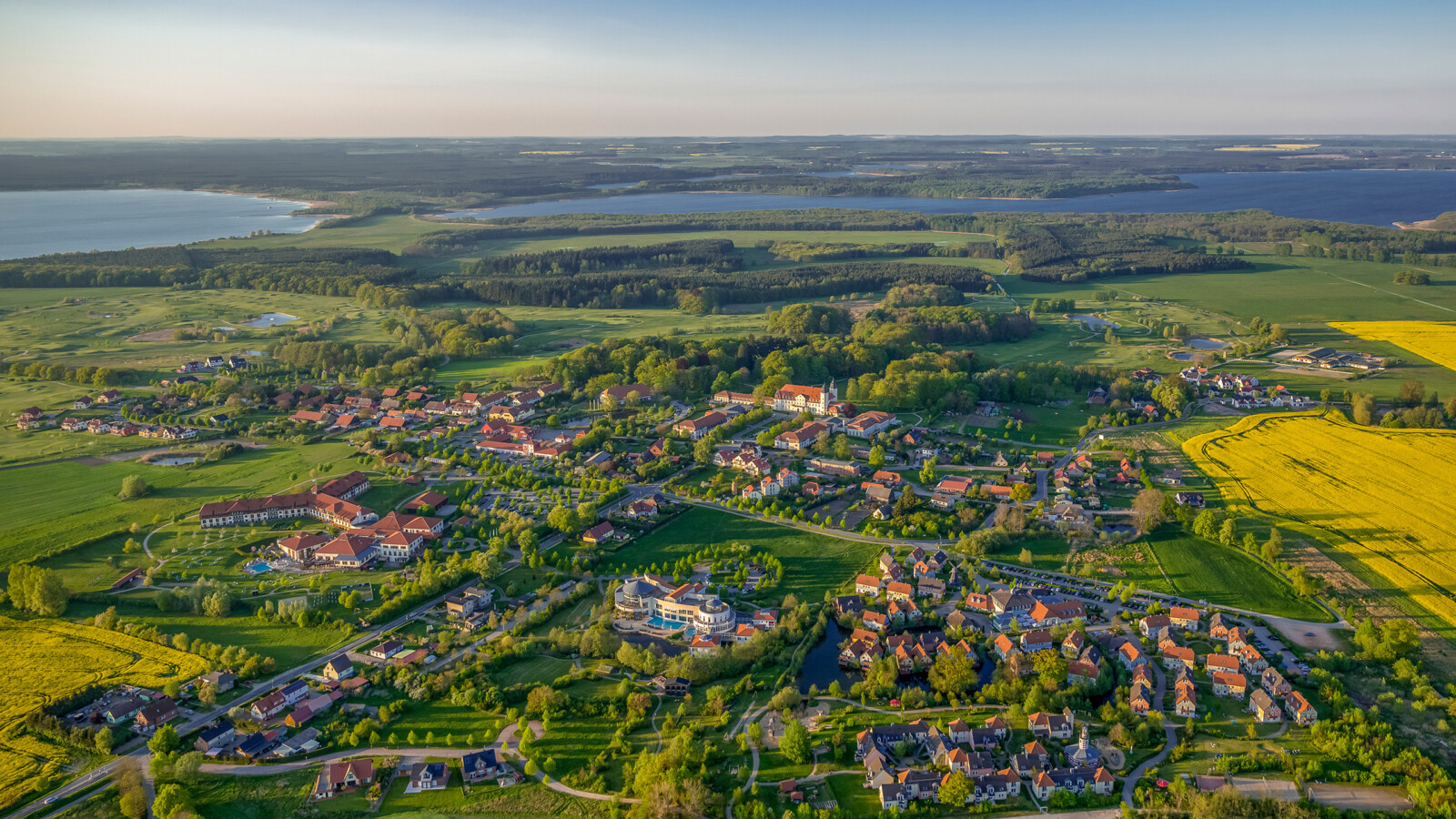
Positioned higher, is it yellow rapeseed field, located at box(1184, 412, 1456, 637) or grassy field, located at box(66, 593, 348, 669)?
yellow rapeseed field, located at box(1184, 412, 1456, 637)

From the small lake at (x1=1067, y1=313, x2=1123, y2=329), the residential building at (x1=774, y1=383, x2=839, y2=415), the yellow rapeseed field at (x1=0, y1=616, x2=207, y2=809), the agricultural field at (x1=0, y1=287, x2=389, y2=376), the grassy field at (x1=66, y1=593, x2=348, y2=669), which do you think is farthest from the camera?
the small lake at (x1=1067, y1=313, x2=1123, y2=329)

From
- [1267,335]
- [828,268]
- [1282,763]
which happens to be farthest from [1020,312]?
[1282,763]

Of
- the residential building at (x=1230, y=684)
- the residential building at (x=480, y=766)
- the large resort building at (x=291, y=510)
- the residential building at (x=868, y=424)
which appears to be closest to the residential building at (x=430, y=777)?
the residential building at (x=480, y=766)

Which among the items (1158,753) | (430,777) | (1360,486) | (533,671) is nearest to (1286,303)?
(1360,486)

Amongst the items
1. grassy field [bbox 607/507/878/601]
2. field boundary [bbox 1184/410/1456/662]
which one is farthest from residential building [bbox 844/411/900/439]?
field boundary [bbox 1184/410/1456/662]

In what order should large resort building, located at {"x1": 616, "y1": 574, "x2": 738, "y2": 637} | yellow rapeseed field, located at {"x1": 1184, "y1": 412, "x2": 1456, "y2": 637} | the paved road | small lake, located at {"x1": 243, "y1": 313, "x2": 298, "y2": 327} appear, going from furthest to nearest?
small lake, located at {"x1": 243, "y1": 313, "x2": 298, "y2": 327} → yellow rapeseed field, located at {"x1": 1184, "y1": 412, "x2": 1456, "y2": 637} → large resort building, located at {"x1": 616, "y1": 574, "x2": 738, "y2": 637} → the paved road

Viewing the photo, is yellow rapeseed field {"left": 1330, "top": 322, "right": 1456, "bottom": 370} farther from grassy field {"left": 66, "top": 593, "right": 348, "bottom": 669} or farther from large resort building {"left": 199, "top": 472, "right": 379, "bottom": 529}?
grassy field {"left": 66, "top": 593, "right": 348, "bottom": 669}

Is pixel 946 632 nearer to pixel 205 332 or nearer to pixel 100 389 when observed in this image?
pixel 100 389
